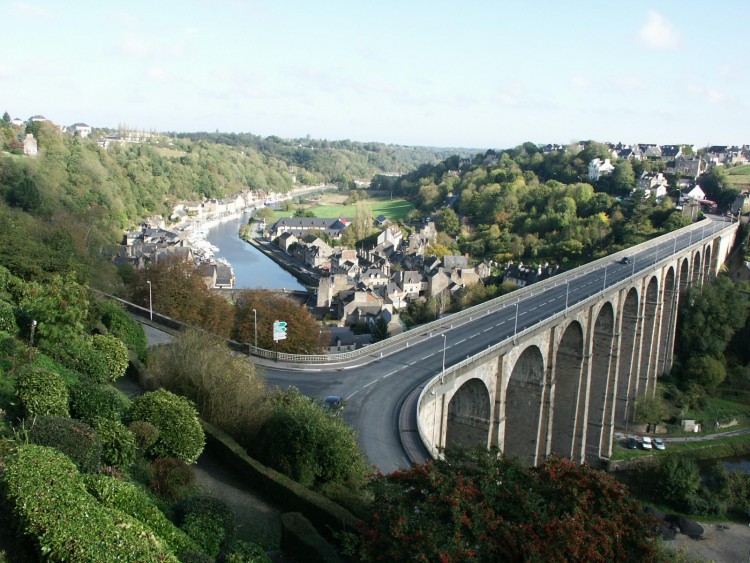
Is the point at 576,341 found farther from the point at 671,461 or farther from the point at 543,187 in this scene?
the point at 543,187

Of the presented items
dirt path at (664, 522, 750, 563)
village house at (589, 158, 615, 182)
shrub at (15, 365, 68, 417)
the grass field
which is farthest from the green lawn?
shrub at (15, 365, 68, 417)

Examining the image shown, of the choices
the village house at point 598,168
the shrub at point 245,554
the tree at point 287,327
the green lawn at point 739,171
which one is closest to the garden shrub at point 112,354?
the shrub at point 245,554

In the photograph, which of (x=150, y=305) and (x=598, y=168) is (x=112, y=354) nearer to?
(x=150, y=305)

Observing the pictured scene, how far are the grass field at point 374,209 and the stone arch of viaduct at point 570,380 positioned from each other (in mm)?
57435

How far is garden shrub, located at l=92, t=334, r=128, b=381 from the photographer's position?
13930 millimetres

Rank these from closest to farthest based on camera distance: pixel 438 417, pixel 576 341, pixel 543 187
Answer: pixel 438 417 < pixel 576 341 < pixel 543 187

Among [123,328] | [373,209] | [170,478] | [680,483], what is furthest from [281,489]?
[373,209]

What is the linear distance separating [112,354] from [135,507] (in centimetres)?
708

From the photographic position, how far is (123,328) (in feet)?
55.2

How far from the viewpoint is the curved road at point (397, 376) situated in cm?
1477

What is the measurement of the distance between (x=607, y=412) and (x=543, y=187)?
151ft

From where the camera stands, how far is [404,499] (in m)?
7.95

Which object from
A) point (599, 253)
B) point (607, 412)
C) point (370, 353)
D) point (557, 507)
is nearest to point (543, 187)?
point (599, 253)

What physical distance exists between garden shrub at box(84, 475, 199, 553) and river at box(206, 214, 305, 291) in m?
42.5
